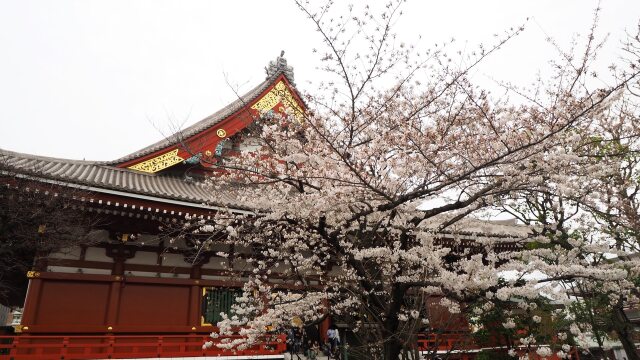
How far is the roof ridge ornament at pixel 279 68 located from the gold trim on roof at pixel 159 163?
4604mm

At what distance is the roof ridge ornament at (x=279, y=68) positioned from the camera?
14.4 meters

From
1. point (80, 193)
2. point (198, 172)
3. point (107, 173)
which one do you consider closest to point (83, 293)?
point (80, 193)

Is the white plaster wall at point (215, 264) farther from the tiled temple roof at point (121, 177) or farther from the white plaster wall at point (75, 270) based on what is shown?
the white plaster wall at point (75, 270)

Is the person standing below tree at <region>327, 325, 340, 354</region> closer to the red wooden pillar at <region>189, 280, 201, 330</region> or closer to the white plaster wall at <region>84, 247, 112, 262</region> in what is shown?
the red wooden pillar at <region>189, 280, 201, 330</region>

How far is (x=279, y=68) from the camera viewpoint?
47.8ft

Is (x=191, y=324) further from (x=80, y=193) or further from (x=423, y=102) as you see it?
(x=423, y=102)

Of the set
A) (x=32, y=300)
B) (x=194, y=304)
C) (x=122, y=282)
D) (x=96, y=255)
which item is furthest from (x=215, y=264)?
(x=32, y=300)

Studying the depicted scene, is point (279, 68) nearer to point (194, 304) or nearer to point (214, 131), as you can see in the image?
point (214, 131)

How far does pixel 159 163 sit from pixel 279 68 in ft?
18.5

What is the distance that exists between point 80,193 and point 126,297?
274cm

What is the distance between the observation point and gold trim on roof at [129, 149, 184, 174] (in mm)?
11609

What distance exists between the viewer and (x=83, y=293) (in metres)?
8.74

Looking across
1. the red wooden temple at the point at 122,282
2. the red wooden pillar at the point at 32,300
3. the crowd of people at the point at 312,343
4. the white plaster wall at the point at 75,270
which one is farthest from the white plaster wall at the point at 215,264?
the red wooden pillar at the point at 32,300

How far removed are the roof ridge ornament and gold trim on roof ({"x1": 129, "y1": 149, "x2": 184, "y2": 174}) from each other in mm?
4604
